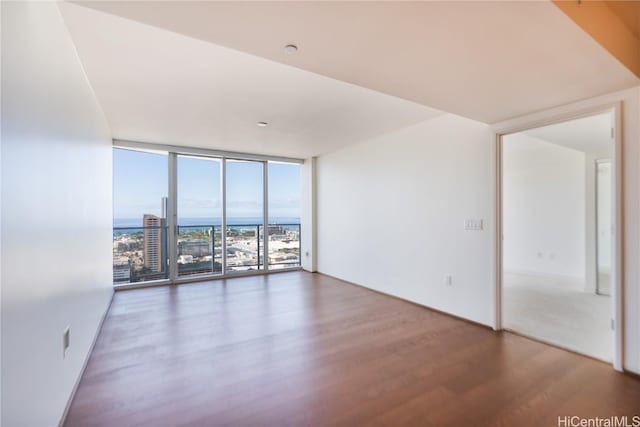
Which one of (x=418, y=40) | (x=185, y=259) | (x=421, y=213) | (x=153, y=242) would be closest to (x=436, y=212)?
(x=421, y=213)

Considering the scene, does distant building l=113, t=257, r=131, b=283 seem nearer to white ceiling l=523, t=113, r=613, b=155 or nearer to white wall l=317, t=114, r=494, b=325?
white wall l=317, t=114, r=494, b=325

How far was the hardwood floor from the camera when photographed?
5.82ft

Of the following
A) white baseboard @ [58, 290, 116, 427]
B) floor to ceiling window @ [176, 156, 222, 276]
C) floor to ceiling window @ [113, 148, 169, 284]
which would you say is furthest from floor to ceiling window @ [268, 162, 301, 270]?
white baseboard @ [58, 290, 116, 427]

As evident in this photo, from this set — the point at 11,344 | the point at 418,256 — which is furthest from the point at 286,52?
the point at 418,256

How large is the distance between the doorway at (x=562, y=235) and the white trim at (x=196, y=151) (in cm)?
407

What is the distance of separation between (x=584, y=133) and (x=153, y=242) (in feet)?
22.2

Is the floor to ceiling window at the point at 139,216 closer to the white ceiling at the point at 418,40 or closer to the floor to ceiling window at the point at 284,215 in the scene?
the floor to ceiling window at the point at 284,215

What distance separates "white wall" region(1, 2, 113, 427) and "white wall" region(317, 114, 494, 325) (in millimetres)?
3572

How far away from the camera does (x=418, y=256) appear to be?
13.0 feet

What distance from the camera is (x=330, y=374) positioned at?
2.20 metres

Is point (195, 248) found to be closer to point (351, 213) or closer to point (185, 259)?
point (185, 259)

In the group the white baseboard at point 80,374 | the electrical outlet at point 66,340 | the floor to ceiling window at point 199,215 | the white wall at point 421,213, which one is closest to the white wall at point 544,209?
the white wall at point 421,213

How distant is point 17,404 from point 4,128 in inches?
42.4

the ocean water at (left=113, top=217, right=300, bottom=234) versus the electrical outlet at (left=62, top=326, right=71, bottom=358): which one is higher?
the ocean water at (left=113, top=217, right=300, bottom=234)
